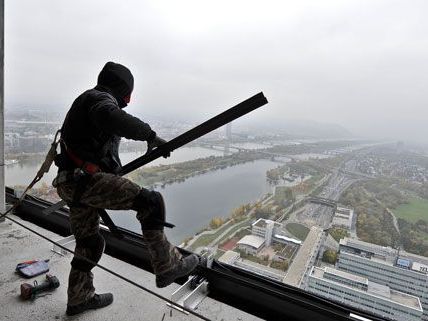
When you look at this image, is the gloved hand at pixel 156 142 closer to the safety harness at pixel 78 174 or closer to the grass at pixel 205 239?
the safety harness at pixel 78 174

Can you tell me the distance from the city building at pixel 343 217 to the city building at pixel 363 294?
295 mm

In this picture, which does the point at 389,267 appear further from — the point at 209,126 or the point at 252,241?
the point at 209,126

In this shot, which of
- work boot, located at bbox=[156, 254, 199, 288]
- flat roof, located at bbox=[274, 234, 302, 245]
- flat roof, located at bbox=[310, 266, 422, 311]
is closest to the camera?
work boot, located at bbox=[156, 254, 199, 288]

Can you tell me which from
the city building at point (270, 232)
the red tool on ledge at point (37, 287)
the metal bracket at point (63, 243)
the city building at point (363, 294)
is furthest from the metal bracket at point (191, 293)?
the metal bracket at point (63, 243)

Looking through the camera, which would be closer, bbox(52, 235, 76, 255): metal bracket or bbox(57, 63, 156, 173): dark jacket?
bbox(57, 63, 156, 173): dark jacket

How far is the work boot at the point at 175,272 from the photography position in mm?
1628

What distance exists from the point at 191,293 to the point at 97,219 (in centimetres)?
69

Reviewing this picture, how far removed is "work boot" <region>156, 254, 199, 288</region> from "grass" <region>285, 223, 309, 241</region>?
706 mm

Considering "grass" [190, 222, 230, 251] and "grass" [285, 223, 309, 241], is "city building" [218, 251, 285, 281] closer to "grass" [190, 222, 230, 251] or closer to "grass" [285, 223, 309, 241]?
"grass" [190, 222, 230, 251]

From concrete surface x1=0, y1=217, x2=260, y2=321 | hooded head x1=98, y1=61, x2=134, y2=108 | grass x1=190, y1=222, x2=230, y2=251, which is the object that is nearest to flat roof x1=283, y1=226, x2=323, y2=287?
concrete surface x1=0, y1=217, x2=260, y2=321

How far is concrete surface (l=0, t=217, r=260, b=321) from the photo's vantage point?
5.94ft

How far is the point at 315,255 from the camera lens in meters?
2.01

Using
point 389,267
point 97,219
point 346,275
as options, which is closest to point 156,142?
point 97,219

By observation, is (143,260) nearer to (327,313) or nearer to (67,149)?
(67,149)
